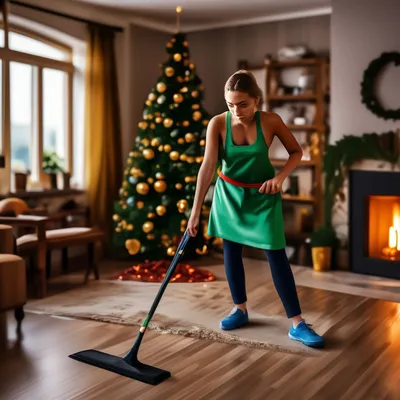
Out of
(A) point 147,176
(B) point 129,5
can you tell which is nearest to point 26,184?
(A) point 147,176

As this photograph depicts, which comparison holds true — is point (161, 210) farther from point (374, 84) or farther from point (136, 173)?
point (374, 84)

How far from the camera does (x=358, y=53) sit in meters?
4.67

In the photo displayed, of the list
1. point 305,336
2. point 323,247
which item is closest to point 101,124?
point 323,247

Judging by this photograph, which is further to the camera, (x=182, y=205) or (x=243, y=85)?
(x=182, y=205)

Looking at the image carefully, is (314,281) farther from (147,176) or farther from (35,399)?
(35,399)

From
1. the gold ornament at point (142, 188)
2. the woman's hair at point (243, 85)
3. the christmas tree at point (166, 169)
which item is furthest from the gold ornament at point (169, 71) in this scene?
the woman's hair at point (243, 85)

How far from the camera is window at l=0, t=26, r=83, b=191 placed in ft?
15.5

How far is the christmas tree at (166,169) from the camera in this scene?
475 cm

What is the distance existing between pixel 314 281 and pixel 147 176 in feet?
5.31

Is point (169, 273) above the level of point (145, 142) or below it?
below

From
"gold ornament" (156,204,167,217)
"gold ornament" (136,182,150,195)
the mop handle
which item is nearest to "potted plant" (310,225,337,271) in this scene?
"gold ornament" (156,204,167,217)

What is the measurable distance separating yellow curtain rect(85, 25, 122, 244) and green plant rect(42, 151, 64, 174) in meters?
0.27

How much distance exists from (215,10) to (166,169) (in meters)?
1.67

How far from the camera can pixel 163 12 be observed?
536 centimetres
